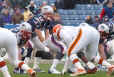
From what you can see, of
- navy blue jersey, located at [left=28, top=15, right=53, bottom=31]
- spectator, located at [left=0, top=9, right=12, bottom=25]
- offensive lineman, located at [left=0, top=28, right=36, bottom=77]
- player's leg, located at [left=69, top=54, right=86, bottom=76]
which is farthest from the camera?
spectator, located at [left=0, top=9, right=12, bottom=25]

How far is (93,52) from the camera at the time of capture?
26.2 ft

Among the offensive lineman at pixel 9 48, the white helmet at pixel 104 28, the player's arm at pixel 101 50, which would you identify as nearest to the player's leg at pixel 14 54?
the offensive lineman at pixel 9 48

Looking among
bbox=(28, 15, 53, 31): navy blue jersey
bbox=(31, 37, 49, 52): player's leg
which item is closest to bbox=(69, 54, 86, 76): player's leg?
bbox=(28, 15, 53, 31): navy blue jersey

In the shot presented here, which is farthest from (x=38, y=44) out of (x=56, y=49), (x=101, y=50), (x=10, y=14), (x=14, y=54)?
(x=10, y=14)

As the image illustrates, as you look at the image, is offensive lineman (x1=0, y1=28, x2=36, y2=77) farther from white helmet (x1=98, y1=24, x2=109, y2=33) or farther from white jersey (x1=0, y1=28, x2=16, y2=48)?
white helmet (x1=98, y1=24, x2=109, y2=33)

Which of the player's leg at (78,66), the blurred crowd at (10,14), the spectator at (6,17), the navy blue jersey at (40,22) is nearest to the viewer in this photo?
the player's leg at (78,66)

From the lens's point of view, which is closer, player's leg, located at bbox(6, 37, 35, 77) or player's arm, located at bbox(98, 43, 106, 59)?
player's leg, located at bbox(6, 37, 35, 77)

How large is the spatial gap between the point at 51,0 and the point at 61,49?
9.68 m

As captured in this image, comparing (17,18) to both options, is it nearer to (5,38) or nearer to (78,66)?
(78,66)

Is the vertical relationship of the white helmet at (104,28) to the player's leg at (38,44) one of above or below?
above

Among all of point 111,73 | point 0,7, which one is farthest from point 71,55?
point 0,7

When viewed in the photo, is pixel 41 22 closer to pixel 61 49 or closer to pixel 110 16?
pixel 61 49

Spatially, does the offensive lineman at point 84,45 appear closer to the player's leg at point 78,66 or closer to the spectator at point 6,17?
the player's leg at point 78,66

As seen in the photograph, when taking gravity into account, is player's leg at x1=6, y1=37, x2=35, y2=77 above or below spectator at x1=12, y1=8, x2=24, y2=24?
above
